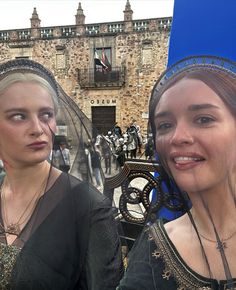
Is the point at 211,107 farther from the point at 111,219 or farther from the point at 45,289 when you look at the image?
the point at 45,289

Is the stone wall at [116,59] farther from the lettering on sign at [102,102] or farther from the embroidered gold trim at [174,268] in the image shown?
the embroidered gold trim at [174,268]

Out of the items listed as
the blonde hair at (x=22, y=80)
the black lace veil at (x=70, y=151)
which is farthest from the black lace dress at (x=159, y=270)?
the blonde hair at (x=22, y=80)

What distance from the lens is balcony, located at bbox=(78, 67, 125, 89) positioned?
1575 cm

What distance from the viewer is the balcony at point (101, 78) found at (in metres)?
15.8

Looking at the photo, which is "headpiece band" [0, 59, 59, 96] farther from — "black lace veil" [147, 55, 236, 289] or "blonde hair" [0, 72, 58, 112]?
"black lace veil" [147, 55, 236, 289]

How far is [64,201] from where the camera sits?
4.18 ft

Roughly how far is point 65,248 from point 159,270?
401 mm

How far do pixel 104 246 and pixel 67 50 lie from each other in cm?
1588

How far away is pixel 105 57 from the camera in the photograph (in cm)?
1558

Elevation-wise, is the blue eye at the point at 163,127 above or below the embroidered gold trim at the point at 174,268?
above

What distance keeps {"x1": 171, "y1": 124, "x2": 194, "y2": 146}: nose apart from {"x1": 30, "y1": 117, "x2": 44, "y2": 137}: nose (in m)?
0.54

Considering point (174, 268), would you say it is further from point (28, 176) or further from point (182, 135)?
point (28, 176)

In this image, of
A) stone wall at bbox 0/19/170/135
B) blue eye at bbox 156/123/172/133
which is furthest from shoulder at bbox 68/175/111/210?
stone wall at bbox 0/19/170/135

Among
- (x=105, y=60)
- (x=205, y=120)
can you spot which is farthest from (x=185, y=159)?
(x=105, y=60)
